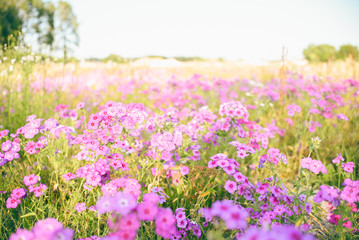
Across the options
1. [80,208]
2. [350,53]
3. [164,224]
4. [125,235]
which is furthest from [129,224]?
[350,53]

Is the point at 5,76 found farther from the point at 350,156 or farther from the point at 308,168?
the point at 350,156

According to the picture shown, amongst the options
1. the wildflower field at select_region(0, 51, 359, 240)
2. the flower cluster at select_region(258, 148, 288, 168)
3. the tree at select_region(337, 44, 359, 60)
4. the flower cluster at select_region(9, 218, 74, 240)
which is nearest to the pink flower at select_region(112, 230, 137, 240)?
the wildflower field at select_region(0, 51, 359, 240)

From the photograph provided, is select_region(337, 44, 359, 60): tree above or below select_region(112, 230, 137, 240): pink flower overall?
above

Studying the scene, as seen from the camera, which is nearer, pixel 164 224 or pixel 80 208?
pixel 164 224

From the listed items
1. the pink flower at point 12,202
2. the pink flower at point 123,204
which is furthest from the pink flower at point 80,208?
the pink flower at point 123,204

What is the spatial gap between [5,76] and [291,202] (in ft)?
12.5

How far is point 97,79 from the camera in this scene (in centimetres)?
712

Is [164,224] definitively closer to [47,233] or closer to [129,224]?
[129,224]

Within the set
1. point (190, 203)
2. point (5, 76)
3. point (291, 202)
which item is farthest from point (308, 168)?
point (5, 76)

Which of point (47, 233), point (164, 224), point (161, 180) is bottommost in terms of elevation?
point (161, 180)

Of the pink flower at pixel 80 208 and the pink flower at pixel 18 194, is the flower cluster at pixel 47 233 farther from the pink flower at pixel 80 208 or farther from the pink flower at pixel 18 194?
the pink flower at pixel 18 194

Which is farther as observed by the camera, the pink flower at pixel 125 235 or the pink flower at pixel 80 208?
the pink flower at pixel 80 208

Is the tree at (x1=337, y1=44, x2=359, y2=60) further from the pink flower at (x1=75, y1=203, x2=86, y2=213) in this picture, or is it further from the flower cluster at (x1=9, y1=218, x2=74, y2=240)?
the flower cluster at (x1=9, y1=218, x2=74, y2=240)

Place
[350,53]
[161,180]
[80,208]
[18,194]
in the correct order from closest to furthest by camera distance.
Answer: [80,208] < [18,194] < [161,180] < [350,53]
